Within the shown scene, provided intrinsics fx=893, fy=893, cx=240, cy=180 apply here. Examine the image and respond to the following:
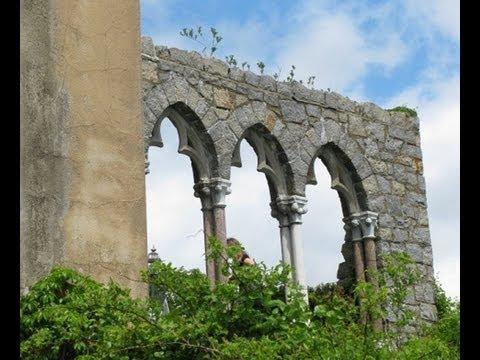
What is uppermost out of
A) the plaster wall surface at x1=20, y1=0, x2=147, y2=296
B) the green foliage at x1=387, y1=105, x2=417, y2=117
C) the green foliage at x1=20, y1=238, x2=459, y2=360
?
the green foliage at x1=387, y1=105, x2=417, y2=117

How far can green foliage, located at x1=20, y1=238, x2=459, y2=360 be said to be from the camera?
302 centimetres

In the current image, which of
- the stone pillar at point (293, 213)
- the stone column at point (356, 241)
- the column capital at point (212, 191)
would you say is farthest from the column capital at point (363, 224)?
the column capital at point (212, 191)

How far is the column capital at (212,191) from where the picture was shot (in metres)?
9.30

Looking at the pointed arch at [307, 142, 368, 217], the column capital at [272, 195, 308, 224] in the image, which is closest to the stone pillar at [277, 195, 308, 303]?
the column capital at [272, 195, 308, 224]

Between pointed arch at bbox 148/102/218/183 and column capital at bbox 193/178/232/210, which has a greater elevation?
pointed arch at bbox 148/102/218/183

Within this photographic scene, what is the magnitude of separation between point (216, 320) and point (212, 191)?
5957 mm

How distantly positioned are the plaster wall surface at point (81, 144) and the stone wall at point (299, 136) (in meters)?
4.00

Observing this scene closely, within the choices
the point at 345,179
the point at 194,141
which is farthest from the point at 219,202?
the point at 345,179

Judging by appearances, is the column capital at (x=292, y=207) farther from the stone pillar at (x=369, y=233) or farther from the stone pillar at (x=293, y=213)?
the stone pillar at (x=369, y=233)

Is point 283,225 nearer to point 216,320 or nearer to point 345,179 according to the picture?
point 345,179

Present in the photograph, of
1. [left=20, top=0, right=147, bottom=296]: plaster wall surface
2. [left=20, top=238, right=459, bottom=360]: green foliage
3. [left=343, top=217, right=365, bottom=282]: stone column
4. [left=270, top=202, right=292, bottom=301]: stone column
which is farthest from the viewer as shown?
[left=343, top=217, right=365, bottom=282]: stone column

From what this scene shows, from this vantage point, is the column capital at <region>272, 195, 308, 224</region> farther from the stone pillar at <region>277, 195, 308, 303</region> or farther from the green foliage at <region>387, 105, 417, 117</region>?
the green foliage at <region>387, 105, 417, 117</region>

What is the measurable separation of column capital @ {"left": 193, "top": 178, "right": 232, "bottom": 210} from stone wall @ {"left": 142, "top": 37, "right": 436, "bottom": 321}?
0.09m
